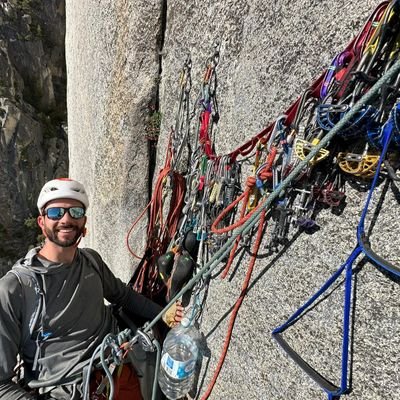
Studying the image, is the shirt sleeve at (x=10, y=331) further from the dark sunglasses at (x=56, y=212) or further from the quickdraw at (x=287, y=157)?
the quickdraw at (x=287, y=157)

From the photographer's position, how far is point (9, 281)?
1.98m

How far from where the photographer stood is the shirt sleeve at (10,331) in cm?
194

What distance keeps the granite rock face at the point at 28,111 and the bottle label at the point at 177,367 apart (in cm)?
2836

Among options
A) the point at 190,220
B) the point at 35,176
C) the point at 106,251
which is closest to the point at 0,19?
the point at 35,176

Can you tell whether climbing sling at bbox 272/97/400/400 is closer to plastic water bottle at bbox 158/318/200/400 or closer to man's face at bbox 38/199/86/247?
plastic water bottle at bbox 158/318/200/400

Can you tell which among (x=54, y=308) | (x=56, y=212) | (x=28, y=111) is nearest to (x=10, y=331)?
(x=54, y=308)

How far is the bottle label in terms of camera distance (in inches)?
85.8

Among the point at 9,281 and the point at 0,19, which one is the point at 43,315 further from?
the point at 0,19

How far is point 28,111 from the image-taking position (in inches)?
1097

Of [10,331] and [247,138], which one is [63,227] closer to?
[10,331]

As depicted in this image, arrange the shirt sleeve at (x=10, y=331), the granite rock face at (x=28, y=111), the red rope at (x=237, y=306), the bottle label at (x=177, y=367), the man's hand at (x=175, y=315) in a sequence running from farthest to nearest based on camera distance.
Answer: the granite rock face at (x=28, y=111)
the man's hand at (x=175, y=315)
the bottle label at (x=177, y=367)
the shirt sleeve at (x=10, y=331)
the red rope at (x=237, y=306)

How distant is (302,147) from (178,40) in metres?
1.88

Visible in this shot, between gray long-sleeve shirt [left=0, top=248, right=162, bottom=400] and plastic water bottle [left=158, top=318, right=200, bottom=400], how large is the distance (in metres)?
0.55

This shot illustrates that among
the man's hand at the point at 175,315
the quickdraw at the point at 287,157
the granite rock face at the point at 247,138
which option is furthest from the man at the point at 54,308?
the granite rock face at the point at 247,138
